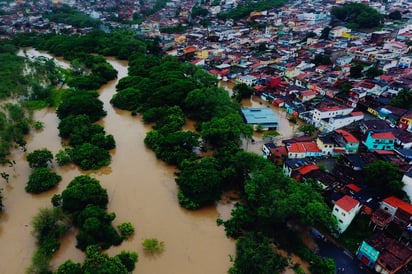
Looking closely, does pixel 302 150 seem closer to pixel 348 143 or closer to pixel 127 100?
pixel 348 143

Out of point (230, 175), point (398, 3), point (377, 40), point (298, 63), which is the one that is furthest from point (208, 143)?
point (398, 3)

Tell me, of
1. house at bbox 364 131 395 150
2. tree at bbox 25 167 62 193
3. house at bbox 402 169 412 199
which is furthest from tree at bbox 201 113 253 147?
tree at bbox 25 167 62 193

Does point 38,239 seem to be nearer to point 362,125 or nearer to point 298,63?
point 362,125

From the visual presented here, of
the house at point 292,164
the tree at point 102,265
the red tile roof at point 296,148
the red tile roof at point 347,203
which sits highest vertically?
the tree at point 102,265

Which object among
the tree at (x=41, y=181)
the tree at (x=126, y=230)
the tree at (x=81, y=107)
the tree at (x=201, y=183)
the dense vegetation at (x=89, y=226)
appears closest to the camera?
the dense vegetation at (x=89, y=226)

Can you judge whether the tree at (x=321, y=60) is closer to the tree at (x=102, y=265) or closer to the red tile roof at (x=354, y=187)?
the red tile roof at (x=354, y=187)

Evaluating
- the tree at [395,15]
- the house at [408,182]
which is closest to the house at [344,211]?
the house at [408,182]

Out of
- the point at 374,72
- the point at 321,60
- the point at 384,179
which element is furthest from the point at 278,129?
the point at 321,60
